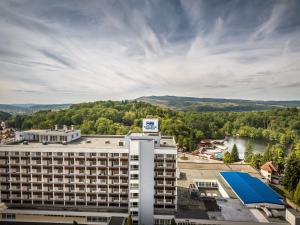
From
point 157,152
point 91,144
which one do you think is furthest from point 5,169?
A: point 157,152

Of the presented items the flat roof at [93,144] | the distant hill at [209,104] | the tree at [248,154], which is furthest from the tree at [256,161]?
the distant hill at [209,104]

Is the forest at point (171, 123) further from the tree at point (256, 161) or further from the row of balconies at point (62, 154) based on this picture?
the row of balconies at point (62, 154)

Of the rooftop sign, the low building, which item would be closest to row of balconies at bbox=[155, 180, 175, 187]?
the rooftop sign

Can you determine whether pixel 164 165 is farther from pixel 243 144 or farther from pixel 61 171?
pixel 243 144

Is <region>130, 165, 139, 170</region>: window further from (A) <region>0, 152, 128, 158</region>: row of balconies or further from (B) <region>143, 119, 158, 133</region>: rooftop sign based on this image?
(B) <region>143, 119, 158, 133</region>: rooftop sign

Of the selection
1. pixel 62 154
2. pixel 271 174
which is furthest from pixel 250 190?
pixel 62 154

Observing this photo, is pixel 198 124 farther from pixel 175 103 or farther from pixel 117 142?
pixel 175 103
